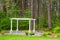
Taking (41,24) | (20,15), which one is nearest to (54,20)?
(41,24)

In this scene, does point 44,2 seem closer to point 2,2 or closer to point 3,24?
point 2,2

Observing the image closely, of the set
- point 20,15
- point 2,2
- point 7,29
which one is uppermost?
point 2,2

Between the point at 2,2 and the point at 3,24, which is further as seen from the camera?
the point at 2,2

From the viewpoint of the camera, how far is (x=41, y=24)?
26469mm

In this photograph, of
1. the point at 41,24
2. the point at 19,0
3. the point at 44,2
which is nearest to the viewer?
the point at 41,24

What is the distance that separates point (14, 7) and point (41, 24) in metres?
4.88

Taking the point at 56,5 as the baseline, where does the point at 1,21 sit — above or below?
below

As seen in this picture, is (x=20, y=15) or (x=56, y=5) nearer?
(x=20, y=15)

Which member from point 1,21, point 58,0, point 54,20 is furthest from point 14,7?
point 58,0

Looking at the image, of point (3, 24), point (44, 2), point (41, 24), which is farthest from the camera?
point (44, 2)

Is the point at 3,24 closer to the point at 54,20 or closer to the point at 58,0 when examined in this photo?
the point at 54,20

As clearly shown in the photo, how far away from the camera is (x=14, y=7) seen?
91.2 ft

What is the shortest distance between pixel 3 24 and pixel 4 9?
472cm

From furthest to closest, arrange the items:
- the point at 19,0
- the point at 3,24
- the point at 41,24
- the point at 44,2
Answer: the point at 44,2
the point at 19,0
the point at 41,24
the point at 3,24
